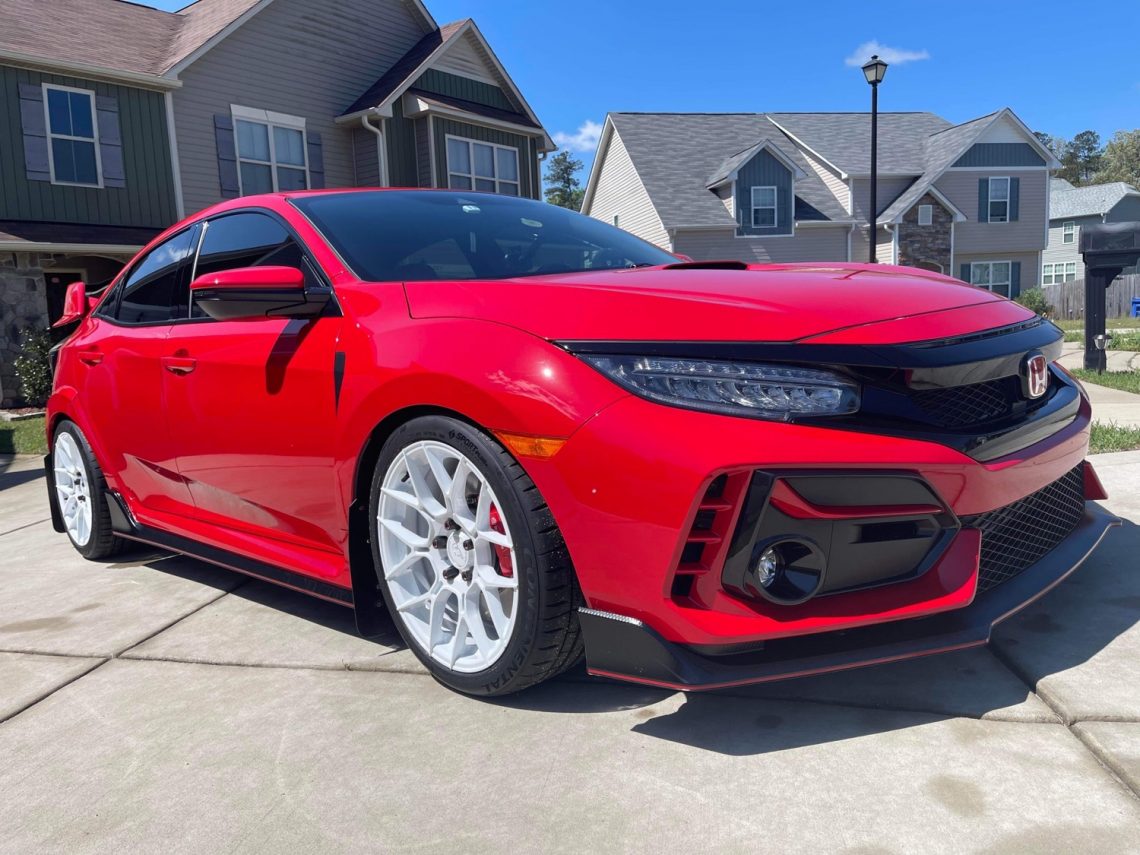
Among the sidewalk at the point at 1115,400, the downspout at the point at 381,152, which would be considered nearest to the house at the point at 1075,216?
the downspout at the point at 381,152

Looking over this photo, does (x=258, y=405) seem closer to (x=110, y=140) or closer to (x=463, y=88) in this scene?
(x=110, y=140)

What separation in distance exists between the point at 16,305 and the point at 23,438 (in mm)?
4589

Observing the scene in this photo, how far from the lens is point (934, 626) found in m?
2.08

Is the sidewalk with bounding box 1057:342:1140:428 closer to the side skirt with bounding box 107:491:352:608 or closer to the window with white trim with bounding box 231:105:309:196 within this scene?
the side skirt with bounding box 107:491:352:608

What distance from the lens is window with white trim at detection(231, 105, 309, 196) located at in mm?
15852

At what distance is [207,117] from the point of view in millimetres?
15328

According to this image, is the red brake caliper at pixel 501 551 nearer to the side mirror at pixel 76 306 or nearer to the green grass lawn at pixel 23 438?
the side mirror at pixel 76 306

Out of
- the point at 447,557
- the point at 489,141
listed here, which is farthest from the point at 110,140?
the point at 447,557

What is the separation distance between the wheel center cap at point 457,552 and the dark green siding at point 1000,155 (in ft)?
107

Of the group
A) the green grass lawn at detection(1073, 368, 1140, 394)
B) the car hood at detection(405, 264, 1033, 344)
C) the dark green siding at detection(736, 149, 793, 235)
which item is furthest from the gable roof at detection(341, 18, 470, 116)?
the car hood at detection(405, 264, 1033, 344)

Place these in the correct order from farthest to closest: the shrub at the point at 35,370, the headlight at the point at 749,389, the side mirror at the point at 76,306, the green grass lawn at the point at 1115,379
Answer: the shrub at the point at 35,370, the green grass lawn at the point at 1115,379, the side mirror at the point at 76,306, the headlight at the point at 749,389

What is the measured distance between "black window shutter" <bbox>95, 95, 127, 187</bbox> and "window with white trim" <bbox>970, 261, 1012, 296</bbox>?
2809 cm

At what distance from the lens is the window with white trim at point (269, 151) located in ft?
52.0

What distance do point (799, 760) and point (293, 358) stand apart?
187 cm
